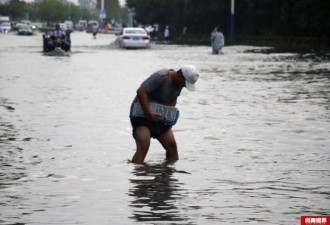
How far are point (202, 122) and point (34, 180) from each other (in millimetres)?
6535

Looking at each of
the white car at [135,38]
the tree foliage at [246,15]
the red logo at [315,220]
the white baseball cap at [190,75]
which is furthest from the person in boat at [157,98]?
the tree foliage at [246,15]

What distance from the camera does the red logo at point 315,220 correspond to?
7398 millimetres

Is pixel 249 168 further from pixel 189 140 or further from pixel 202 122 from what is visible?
pixel 202 122

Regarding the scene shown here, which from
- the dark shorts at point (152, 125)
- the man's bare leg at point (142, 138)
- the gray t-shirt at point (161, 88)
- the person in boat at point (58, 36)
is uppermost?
the gray t-shirt at point (161, 88)

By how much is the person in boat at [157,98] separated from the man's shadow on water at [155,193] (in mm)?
294

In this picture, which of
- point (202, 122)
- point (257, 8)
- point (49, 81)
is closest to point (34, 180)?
point (202, 122)

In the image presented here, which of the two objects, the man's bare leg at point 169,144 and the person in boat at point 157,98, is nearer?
the person in boat at point 157,98

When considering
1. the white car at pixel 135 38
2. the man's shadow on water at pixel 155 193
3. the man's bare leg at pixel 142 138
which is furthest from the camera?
the white car at pixel 135 38

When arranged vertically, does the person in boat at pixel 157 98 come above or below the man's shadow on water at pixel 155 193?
above

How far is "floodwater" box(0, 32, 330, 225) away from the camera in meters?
8.45

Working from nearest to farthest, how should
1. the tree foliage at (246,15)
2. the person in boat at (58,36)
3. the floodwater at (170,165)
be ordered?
the floodwater at (170,165) < the person in boat at (58,36) < the tree foliage at (246,15)

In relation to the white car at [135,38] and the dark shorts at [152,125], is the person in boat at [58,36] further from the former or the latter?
the dark shorts at [152,125]

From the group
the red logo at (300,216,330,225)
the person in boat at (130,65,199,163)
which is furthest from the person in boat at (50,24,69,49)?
the red logo at (300,216,330,225)

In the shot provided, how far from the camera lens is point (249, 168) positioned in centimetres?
1118
